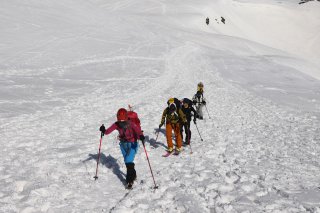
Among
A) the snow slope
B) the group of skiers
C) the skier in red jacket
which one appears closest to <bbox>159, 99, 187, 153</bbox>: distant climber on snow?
the group of skiers

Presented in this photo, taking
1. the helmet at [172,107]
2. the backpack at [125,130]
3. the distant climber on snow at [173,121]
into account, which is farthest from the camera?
the distant climber on snow at [173,121]

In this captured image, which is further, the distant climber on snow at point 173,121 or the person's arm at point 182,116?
the person's arm at point 182,116

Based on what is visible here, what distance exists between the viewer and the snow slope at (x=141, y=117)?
8.34m

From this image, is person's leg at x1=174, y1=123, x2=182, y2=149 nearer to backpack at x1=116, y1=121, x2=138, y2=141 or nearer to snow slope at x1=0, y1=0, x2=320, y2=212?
snow slope at x1=0, y1=0, x2=320, y2=212

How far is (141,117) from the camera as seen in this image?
17875 mm

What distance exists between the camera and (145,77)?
100ft

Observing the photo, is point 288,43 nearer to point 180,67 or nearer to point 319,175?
point 180,67

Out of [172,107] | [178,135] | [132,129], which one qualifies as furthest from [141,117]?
[132,129]

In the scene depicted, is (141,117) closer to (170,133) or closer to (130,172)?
(170,133)

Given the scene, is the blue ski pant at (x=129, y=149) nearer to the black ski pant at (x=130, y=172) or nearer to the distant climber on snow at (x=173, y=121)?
the black ski pant at (x=130, y=172)

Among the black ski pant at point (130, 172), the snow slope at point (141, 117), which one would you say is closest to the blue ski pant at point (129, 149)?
the black ski pant at point (130, 172)

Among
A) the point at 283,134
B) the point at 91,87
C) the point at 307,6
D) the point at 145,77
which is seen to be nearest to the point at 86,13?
the point at 145,77

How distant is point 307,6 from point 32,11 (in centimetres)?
8353

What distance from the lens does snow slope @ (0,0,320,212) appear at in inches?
328
